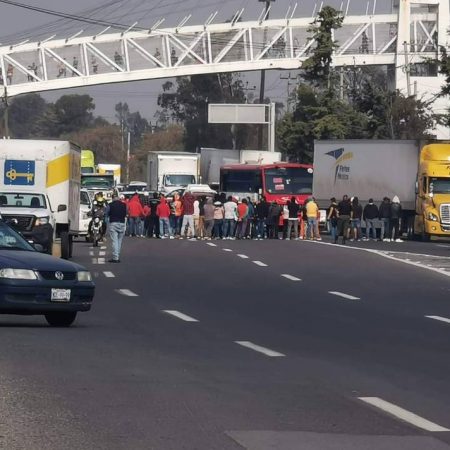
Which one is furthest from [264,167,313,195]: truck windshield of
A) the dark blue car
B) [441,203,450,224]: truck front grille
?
the dark blue car

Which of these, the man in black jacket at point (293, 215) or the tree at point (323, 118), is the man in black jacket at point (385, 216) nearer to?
the man in black jacket at point (293, 215)

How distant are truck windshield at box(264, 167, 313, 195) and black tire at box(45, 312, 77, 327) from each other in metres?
47.3

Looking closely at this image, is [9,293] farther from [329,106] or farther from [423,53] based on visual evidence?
[423,53]

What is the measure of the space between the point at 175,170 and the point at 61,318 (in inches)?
2417

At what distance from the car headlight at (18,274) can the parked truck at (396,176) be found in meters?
38.0

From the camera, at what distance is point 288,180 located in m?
66.3

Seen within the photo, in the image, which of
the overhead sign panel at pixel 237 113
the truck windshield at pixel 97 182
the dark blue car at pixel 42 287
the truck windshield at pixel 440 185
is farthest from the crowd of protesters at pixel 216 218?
the overhead sign panel at pixel 237 113

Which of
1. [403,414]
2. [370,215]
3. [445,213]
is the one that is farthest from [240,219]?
[403,414]

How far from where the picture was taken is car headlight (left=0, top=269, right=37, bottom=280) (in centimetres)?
1786

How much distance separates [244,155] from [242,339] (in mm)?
59419

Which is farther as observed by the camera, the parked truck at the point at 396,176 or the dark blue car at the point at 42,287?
the parked truck at the point at 396,176

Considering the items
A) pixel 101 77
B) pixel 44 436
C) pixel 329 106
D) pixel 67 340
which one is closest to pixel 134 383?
pixel 44 436

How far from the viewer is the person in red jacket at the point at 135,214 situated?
5516 cm

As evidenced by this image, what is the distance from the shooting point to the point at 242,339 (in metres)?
17.4
